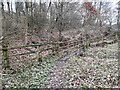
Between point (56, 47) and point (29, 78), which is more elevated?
point (56, 47)

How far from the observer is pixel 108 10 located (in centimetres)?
2767

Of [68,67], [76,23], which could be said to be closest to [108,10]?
[76,23]

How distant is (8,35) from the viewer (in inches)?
505

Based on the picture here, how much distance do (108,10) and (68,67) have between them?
2143 cm

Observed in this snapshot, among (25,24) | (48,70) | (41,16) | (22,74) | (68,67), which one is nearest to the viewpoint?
(22,74)

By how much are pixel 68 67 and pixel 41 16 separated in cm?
912

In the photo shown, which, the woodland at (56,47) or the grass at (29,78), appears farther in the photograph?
the woodland at (56,47)

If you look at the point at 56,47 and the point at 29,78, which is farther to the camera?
the point at 56,47

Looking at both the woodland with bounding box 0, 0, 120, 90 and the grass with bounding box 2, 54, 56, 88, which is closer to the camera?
the grass with bounding box 2, 54, 56, 88

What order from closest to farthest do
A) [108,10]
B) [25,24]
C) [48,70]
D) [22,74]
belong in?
[22,74] → [48,70] → [25,24] → [108,10]

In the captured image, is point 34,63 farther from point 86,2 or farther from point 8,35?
point 86,2

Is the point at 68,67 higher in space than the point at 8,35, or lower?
lower

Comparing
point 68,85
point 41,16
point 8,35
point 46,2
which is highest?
point 46,2

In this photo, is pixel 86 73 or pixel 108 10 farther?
pixel 108 10
